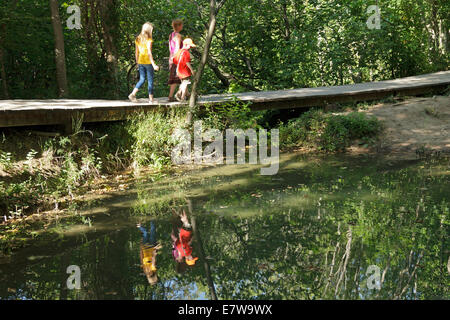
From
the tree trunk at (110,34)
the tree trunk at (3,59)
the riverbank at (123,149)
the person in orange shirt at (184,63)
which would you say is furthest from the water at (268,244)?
the tree trunk at (3,59)

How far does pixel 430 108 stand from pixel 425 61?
20.7ft

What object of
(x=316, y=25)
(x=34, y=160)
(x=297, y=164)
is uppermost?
(x=316, y=25)

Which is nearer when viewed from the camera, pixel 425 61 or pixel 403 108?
pixel 403 108

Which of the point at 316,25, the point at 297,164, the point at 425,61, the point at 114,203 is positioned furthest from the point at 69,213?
the point at 425,61

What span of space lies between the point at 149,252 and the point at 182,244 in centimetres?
43

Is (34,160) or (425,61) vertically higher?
(425,61)

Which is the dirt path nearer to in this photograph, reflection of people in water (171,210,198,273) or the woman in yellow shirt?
the woman in yellow shirt

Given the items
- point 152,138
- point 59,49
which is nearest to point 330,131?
point 152,138

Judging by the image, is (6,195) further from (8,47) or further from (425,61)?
(425,61)

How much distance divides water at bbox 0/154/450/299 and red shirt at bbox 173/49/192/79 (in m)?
3.16

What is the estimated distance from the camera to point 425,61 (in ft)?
58.3

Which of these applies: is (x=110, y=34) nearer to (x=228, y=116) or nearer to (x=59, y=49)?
(x=59, y=49)

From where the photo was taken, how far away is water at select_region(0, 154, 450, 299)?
162 inches
